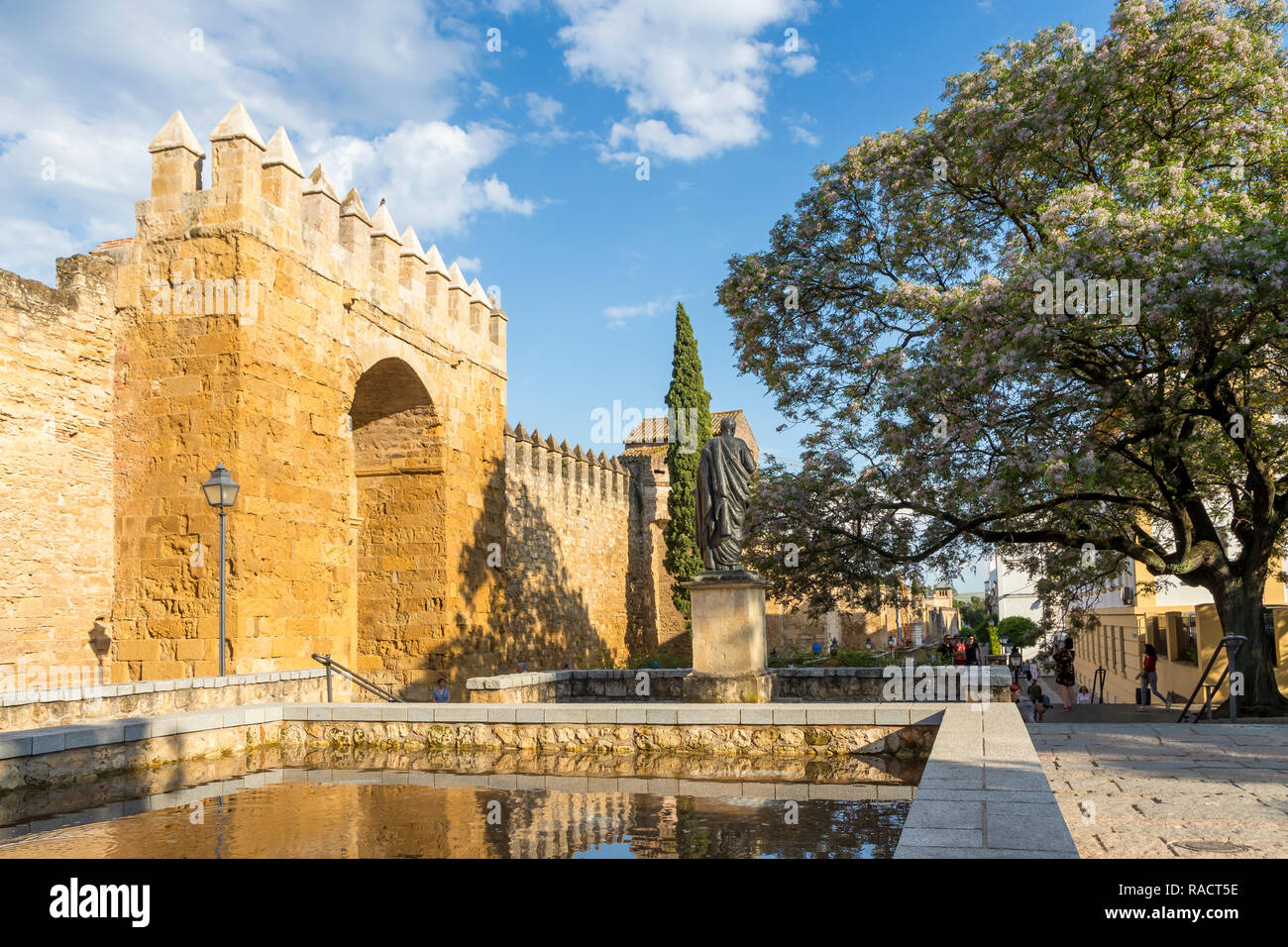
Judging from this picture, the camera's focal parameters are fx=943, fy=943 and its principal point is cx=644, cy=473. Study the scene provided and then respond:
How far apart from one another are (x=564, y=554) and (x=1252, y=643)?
1623 centimetres

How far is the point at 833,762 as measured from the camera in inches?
275

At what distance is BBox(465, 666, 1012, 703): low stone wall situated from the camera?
10539 mm

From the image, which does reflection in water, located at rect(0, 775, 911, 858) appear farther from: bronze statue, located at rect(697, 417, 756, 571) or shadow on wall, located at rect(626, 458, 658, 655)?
shadow on wall, located at rect(626, 458, 658, 655)

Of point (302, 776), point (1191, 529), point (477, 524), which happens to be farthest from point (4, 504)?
point (1191, 529)

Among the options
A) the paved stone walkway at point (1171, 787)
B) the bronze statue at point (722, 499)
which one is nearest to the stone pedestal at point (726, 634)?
the bronze statue at point (722, 499)

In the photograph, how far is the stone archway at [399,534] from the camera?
15789 millimetres

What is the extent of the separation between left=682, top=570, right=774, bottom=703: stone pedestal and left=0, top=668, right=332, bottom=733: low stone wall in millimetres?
4313

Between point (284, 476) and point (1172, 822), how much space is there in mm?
10160

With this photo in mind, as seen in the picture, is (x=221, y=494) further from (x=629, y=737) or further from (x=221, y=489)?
(x=629, y=737)

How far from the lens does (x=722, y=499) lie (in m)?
10.2

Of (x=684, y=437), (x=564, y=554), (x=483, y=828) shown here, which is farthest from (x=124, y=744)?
(x=684, y=437)
